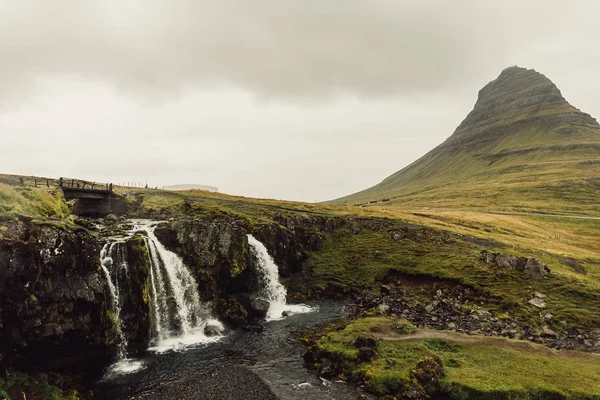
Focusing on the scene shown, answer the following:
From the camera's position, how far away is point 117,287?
43156mm

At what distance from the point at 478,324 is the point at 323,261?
115ft

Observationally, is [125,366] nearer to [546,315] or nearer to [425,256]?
[546,315]

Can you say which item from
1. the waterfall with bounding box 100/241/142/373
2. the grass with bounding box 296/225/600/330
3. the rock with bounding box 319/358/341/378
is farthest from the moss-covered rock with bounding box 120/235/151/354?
the grass with bounding box 296/225/600/330

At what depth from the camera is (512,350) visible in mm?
37156

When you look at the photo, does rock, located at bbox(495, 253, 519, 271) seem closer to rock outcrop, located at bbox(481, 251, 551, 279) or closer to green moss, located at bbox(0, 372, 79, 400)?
rock outcrop, located at bbox(481, 251, 551, 279)

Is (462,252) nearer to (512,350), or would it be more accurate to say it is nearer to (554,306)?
(554,306)

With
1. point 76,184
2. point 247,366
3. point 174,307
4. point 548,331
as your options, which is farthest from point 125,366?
point 76,184

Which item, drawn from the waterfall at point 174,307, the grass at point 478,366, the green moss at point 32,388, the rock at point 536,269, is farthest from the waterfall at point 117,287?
the rock at point 536,269

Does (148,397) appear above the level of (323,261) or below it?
below

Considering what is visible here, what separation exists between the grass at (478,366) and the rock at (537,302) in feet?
46.7

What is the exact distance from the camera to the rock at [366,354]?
121 feet

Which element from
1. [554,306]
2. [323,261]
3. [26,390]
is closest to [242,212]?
[323,261]

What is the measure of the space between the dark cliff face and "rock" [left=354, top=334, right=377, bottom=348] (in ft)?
94.2

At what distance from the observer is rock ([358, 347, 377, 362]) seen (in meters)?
36.8
